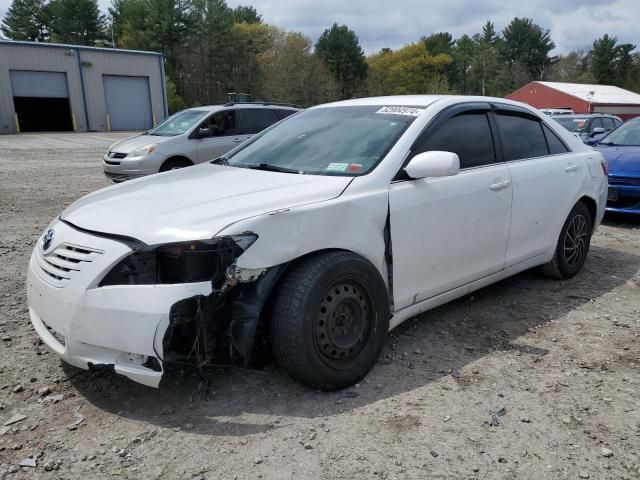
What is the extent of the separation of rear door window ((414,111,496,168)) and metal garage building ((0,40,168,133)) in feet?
114

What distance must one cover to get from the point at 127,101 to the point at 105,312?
37.3 meters

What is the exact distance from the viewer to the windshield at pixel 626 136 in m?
8.14

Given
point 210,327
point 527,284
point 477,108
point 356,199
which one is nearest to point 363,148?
point 356,199

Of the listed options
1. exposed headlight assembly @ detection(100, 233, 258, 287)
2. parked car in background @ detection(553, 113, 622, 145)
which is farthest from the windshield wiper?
parked car in background @ detection(553, 113, 622, 145)

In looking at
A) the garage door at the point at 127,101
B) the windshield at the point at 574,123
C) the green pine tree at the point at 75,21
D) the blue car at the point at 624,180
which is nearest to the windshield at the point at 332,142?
the blue car at the point at 624,180

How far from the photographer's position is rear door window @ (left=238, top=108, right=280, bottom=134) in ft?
35.4

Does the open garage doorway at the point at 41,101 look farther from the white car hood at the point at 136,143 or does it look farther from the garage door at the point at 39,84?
the white car hood at the point at 136,143

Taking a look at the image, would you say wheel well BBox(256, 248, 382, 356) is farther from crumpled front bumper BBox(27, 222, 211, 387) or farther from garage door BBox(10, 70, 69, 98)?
garage door BBox(10, 70, 69, 98)

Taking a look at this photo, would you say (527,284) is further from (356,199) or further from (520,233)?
(356,199)

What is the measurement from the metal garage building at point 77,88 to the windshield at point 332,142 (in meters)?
34.0

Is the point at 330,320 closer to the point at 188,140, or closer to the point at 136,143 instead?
the point at 188,140

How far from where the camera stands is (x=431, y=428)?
2703mm

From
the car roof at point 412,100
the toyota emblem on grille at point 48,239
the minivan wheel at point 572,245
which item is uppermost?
the car roof at point 412,100

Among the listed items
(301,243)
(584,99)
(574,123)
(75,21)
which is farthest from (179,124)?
(75,21)
